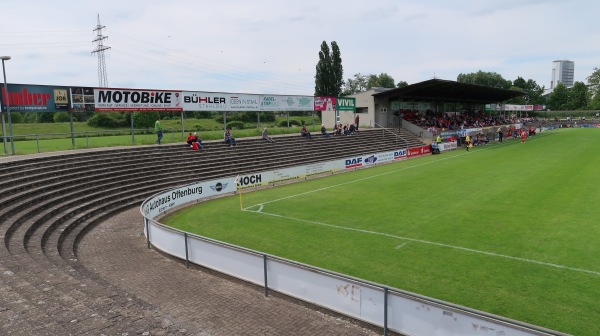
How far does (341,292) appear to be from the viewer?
25.4 ft

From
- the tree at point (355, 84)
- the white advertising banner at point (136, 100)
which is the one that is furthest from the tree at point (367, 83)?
the white advertising banner at point (136, 100)

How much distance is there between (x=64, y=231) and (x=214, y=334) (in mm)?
9471

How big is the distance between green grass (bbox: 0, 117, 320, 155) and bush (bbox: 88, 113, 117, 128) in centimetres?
89

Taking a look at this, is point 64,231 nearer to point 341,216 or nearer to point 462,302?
point 341,216

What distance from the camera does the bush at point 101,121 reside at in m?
49.3

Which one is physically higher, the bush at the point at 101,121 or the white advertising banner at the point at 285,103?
the white advertising banner at the point at 285,103

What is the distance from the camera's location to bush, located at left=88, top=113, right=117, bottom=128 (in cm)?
4928

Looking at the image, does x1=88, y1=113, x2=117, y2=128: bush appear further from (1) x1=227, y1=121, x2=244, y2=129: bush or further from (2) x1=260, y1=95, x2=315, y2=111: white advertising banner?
(2) x1=260, y1=95, x2=315, y2=111: white advertising banner

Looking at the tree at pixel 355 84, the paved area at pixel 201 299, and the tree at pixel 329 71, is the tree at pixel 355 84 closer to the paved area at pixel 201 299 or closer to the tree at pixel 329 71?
the tree at pixel 329 71

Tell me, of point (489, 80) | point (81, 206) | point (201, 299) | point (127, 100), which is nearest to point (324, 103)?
point (127, 100)

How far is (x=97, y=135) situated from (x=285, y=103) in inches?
928

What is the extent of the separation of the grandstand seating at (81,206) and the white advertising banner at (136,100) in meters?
3.63

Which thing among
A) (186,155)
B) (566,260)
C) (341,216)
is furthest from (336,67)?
(566,260)

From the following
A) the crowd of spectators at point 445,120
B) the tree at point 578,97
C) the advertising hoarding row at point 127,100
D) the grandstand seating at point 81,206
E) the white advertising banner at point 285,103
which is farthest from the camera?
the tree at point 578,97
